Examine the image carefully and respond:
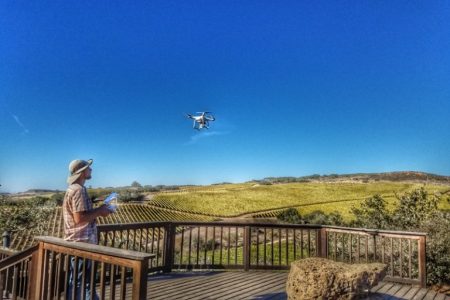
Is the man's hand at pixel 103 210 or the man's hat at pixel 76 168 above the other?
the man's hat at pixel 76 168

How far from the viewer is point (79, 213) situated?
341cm

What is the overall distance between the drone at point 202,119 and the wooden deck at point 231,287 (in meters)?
4.32

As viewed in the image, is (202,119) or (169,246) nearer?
(169,246)

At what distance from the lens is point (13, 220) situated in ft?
57.1

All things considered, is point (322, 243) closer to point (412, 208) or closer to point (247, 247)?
point (247, 247)

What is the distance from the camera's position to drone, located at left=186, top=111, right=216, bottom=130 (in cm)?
977

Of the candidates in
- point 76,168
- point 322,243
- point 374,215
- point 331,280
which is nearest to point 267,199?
point 374,215

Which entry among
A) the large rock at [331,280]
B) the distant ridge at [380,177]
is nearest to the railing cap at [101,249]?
the large rock at [331,280]

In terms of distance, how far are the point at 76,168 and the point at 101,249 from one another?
97 cm

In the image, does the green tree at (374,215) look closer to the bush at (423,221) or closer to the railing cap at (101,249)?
the bush at (423,221)

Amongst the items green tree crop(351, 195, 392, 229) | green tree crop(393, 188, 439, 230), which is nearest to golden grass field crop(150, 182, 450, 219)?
green tree crop(351, 195, 392, 229)

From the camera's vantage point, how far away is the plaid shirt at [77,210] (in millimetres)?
3449

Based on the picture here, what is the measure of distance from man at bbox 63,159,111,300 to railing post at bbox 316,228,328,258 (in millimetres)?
5078

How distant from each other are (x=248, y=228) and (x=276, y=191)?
1886 inches
